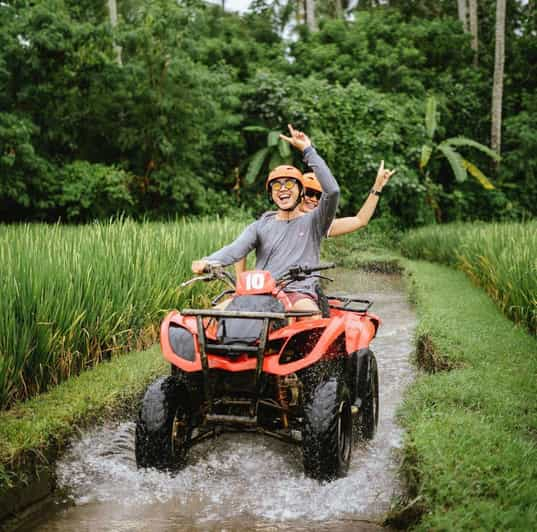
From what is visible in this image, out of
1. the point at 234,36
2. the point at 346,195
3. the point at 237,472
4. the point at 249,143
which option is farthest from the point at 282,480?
the point at 234,36

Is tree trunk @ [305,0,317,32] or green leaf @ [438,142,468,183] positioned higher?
tree trunk @ [305,0,317,32]

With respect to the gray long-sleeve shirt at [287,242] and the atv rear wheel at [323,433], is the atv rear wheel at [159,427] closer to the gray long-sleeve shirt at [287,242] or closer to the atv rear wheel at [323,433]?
the atv rear wheel at [323,433]

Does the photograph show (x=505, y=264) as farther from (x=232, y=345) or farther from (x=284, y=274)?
(x=232, y=345)

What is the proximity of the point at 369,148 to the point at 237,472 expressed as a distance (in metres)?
16.6

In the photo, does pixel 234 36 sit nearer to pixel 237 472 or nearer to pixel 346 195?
pixel 346 195

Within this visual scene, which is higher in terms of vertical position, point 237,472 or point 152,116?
point 152,116

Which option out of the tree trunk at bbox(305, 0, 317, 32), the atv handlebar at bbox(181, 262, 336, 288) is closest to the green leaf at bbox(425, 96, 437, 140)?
the tree trunk at bbox(305, 0, 317, 32)

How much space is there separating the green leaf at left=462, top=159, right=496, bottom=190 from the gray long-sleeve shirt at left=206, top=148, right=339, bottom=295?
55.7 feet

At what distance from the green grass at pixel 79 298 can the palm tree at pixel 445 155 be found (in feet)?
46.3

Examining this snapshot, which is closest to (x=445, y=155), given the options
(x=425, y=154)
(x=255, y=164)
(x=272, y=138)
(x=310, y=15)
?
(x=425, y=154)

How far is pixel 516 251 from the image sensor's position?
25.3ft

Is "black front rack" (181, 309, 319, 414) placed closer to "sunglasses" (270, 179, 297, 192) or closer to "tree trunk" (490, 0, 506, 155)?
"sunglasses" (270, 179, 297, 192)

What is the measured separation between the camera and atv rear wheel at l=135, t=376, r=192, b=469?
3.63m

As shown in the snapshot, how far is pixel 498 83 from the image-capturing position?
21.4 meters
